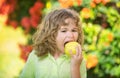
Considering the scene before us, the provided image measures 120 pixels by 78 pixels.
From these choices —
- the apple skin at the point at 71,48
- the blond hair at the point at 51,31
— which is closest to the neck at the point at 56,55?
the blond hair at the point at 51,31

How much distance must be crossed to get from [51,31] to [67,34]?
185 mm

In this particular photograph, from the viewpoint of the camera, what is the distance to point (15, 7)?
740 centimetres

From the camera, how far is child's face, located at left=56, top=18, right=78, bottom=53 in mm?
3447

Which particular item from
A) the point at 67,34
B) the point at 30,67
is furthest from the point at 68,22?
the point at 30,67

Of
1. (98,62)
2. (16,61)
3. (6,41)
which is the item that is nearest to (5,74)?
(16,61)

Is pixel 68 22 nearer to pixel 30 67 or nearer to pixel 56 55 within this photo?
pixel 56 55

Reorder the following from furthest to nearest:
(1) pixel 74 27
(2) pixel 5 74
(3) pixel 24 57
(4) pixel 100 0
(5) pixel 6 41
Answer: (5) pixel 6 41, (2) pixel 5 74, (3) pixel 24 57, (4) pixel 100 0, (1) pixel 74 27

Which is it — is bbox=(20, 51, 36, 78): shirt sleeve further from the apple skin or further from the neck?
the apple skin

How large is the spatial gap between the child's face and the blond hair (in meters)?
0.04

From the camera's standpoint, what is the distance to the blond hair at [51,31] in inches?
141

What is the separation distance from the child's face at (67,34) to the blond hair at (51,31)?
0.14 feet

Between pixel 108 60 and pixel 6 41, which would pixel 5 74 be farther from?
pixel 108 60

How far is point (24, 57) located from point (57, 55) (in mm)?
2613

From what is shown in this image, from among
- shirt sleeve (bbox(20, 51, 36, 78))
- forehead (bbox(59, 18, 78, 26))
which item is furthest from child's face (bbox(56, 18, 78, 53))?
shirt sleeve (bbox(20, 51, 36, 78))
